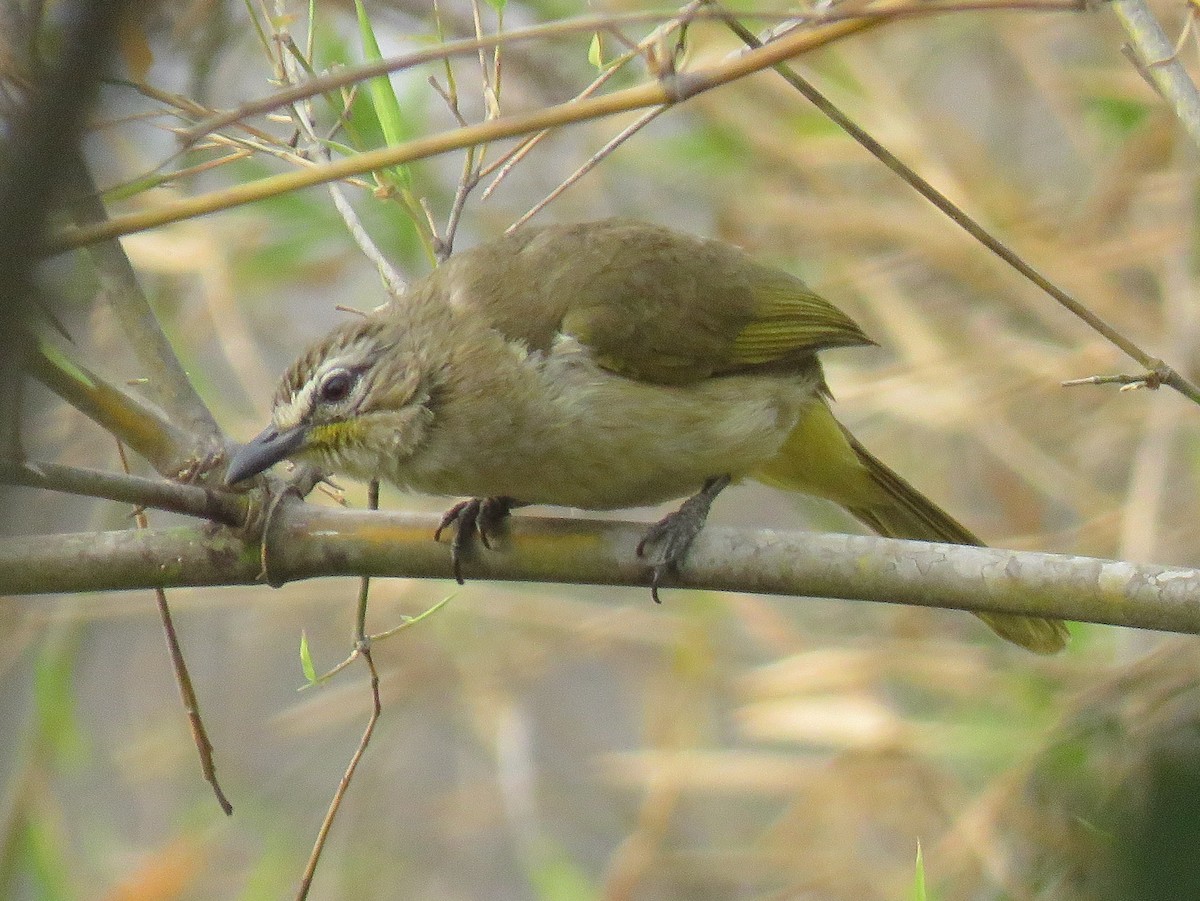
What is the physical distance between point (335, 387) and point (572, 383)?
487 mm

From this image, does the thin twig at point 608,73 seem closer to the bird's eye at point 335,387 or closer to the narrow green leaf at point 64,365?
the bird's eye at point 335,387

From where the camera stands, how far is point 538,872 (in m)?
4.84

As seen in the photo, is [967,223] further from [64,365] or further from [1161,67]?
[64,365]

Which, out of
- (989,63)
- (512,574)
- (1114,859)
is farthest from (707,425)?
(989,63)

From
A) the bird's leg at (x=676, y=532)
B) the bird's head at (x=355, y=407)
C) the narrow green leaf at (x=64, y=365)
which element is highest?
the narrow green leaf at (x=64, y=365)

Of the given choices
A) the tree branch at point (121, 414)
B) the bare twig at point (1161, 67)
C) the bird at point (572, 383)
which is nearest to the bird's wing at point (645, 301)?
the bird at point (572, 383)

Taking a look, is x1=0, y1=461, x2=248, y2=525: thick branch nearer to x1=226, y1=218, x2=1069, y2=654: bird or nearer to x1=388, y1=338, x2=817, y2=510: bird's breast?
x1=226, y1=218, x2=1069, y2=654: bird

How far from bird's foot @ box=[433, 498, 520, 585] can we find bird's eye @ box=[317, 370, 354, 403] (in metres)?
0.33

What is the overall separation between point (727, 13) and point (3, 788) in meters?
3.92

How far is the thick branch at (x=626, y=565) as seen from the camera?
Answer: 2.03 meters

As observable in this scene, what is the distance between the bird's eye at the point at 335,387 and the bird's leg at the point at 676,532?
0.71 m

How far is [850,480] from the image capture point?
12.1 ft

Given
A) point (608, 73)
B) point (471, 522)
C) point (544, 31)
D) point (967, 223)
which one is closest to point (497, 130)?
point (544, 31)

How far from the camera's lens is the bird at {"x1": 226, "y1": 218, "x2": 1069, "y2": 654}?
9.36ft
